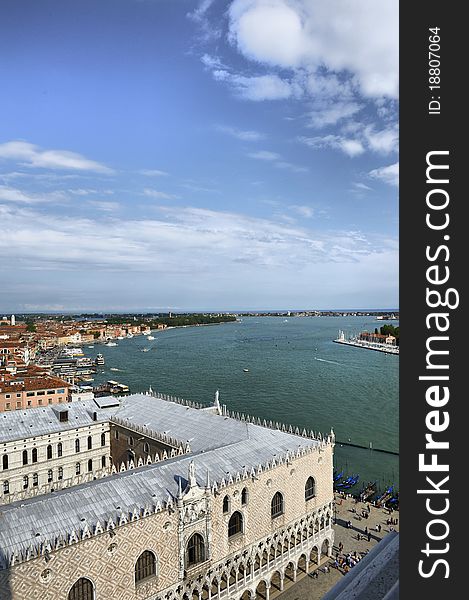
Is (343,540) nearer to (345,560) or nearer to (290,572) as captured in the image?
(345,560)

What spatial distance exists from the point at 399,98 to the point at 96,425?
3130 centimetres

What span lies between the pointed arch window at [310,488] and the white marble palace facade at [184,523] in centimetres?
6

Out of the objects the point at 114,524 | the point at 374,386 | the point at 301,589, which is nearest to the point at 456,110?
the point at 114,524

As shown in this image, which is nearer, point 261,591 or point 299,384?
point 261,591

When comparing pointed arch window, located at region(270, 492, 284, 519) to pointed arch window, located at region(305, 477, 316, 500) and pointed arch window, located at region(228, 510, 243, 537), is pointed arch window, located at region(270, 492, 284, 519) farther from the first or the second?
pointed arch window, located at region(305, 477, 316, 500)

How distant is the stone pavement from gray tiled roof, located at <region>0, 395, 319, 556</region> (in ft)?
23.8

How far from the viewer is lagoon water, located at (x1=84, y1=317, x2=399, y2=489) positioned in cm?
5047

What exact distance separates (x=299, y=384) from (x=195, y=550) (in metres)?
58.9

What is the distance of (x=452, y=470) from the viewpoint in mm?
8445

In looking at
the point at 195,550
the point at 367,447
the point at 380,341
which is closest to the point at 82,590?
the point at 195,550

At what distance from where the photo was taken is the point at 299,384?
78250mm

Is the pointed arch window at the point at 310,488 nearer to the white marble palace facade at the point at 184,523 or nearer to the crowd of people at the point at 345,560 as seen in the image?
the white marble palace facade at the point at 184,523

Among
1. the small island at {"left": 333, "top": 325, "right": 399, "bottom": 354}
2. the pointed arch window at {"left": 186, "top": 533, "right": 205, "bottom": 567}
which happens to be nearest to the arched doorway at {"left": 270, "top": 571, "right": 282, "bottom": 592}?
the pointed arch window at {"left": 186, "top": 533, "right": 205, "bottom": 567}

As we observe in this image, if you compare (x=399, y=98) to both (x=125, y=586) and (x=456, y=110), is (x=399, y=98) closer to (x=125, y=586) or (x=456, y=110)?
(x=456, y=110)
